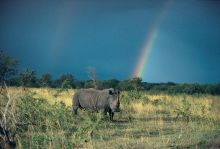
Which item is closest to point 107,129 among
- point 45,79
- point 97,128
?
point 97,128

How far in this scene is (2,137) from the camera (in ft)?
31.2

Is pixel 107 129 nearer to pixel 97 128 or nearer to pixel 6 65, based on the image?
pixel 97 128

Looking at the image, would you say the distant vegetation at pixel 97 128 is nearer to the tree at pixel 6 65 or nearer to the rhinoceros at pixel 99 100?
the rhinoceros at pixel 99 100

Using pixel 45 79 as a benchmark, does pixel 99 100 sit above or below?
below

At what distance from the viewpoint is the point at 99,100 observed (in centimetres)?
2016

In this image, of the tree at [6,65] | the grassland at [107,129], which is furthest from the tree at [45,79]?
A: the grassland at [107,129]

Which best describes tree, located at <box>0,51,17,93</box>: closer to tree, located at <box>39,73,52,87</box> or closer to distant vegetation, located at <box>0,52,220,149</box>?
distant vegetation, located at <box>0,52,220,149</box>

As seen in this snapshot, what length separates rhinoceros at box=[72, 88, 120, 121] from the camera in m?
18.8

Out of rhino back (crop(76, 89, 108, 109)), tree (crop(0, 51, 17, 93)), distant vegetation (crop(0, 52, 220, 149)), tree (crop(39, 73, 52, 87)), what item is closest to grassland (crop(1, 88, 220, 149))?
distant vegetation (crop(0, 52, 220, 149))

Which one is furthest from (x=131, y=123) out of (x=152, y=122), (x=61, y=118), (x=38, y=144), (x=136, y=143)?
(x=38, y=144)

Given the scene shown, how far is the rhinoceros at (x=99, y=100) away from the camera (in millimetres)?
18816

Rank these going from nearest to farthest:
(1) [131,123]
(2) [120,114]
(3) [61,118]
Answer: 1. (3) [61,118]
2. (1) [131,123]
3. (2) [120,114]

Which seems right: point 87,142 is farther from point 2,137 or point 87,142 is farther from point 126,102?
point 126,102

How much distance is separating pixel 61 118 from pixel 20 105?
1517 millimetres
